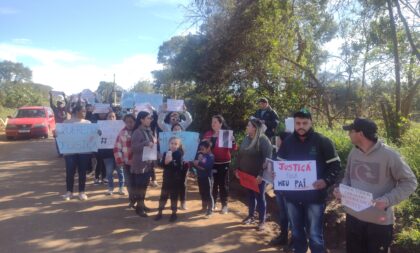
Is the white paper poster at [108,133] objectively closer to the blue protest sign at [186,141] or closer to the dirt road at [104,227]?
the dirt road at [104,227]

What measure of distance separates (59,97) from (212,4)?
6.14 m

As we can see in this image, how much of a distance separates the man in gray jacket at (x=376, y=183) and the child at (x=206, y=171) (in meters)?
3.63

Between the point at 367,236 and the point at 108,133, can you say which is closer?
the point at 367,236

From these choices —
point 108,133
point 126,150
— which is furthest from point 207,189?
point 108,133

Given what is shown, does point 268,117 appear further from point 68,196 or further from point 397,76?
point 68,196

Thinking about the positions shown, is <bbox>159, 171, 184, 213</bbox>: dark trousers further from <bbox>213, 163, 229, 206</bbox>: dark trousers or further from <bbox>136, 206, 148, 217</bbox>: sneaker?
<bbox>213, 163, 229, 206</bbox>: dark trousers

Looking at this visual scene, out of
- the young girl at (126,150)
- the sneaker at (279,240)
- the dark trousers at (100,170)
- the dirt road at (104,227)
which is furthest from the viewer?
the dark trousers at (100,170)

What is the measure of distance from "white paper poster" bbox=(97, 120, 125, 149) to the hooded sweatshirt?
18.8 ft

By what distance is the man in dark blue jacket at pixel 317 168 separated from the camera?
4.47 metres

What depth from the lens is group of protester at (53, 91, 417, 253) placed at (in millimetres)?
3697

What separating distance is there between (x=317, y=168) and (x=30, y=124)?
1954cm

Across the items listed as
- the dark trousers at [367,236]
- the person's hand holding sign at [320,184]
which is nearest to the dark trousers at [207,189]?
the person's hand holding sign at [320,184]

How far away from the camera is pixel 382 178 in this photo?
145 inches

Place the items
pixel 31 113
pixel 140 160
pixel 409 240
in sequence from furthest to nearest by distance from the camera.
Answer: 1. pixel 31 113
2. pixel 140 160
3. pixel 409 240
